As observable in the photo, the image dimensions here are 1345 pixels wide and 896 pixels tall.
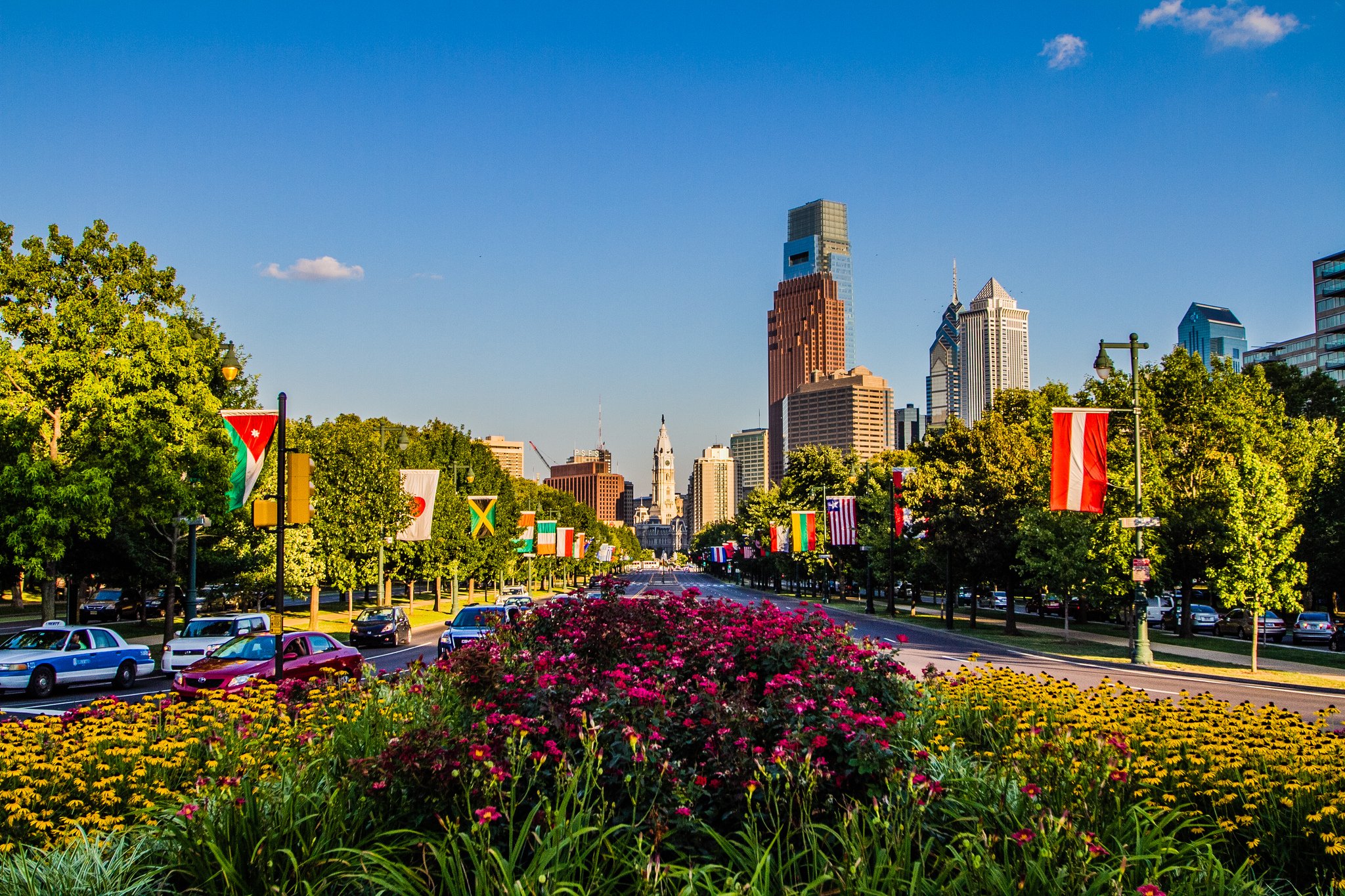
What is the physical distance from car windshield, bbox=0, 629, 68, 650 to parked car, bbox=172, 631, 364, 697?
4.61m

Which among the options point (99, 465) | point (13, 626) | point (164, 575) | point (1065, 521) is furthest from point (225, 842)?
point (13, 626)

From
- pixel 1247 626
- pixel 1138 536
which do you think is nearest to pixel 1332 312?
pixel 1247 626

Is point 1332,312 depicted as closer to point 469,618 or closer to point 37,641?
point 469,618

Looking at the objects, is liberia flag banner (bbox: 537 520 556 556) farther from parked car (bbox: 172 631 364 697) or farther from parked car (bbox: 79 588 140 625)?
parked car (bbox: 172 631 364 697)

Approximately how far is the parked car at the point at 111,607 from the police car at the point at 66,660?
23460 millimetres

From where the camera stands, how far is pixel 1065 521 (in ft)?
122

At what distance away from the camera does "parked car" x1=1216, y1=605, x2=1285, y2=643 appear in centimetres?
4531

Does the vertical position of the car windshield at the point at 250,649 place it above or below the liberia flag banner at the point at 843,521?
below

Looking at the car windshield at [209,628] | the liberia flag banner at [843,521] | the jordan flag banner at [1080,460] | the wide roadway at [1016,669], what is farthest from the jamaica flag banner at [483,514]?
the jordan flag banner at [1080,460]

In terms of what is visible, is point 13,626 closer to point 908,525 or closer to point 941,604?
point 908,525

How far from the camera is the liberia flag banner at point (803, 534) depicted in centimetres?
6262

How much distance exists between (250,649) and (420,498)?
23418mm

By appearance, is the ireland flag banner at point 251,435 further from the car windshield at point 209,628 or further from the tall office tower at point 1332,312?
the tall office tower at point 1332,312

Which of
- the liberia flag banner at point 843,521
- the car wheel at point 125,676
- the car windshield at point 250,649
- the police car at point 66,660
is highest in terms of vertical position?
the liberia flag banner at point 843,521
